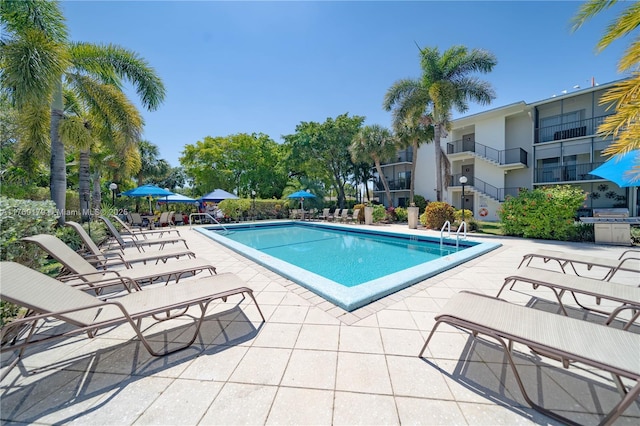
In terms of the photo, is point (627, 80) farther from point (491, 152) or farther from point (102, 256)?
point (491, 152)

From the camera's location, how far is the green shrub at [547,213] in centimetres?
811

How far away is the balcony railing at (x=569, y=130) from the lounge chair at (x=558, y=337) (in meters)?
20.5

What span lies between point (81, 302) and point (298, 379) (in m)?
2.07

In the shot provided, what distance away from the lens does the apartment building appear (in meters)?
14.9

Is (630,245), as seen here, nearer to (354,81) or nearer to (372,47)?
(372,47)

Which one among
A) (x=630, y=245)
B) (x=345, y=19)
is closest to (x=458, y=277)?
(x=630, y=245)

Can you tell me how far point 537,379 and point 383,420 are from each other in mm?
1359

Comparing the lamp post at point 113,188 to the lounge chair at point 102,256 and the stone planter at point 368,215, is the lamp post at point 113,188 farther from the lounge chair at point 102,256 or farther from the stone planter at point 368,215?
the stone planter at point 368,215

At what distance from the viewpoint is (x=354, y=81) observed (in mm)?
14648

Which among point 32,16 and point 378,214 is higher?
point 32,16

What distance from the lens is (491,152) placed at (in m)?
18.2

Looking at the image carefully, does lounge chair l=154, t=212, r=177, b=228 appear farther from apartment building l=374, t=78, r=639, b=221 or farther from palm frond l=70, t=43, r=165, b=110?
apartment building l=374, t=78, r=639, b=221

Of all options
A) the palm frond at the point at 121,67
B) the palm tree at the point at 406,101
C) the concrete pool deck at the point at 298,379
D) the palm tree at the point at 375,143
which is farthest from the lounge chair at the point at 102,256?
the palm tree at the point at 375,143

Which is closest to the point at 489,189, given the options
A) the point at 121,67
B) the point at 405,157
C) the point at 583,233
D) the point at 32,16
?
the point at 405,157
